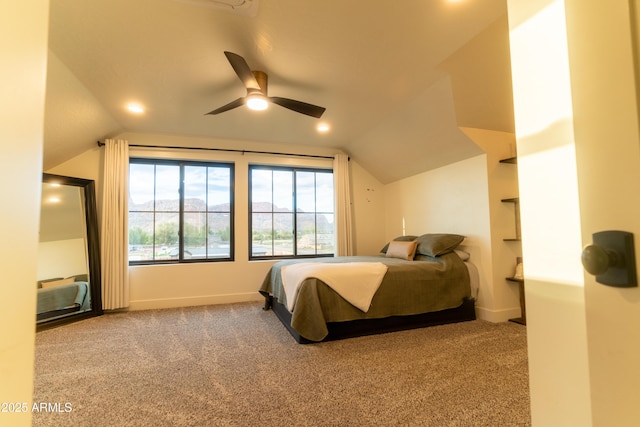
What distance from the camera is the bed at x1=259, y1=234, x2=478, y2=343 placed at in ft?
8.36

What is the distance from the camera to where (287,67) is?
2.44 meters

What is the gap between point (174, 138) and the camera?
403 cm

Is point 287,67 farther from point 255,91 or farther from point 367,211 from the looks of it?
point 367,211

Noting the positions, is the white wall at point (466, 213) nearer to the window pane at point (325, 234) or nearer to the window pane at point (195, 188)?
the window pane at point (325, 234)

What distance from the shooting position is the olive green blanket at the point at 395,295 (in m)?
2.51

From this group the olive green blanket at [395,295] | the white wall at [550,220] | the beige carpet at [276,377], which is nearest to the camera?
the white wall at [550,220]

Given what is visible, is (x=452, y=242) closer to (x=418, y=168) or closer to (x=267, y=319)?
(x=418, y=168)

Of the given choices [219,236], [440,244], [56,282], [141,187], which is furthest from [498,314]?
[56,282]

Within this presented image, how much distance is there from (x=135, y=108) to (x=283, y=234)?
8.51ft

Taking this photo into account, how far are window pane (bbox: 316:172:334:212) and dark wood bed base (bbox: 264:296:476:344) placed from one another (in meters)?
2.05

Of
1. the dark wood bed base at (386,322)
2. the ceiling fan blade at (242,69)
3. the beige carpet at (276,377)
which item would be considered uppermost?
the ceiling fan blade at (242,69)

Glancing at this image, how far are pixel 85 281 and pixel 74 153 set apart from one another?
160 centimetres

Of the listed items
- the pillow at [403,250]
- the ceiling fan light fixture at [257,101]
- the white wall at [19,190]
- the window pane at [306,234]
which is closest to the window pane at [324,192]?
the window pane at [306,234]

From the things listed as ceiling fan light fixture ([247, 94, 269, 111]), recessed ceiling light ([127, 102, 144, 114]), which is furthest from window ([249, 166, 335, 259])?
ceiling fan light fixture ([247, 94, 269, 111])
